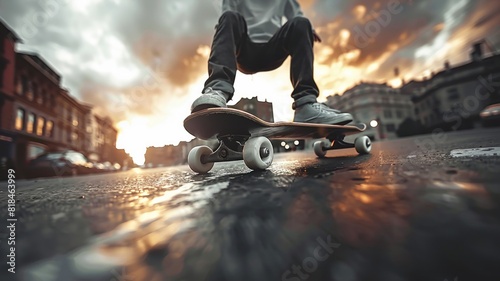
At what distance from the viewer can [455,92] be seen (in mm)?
30562

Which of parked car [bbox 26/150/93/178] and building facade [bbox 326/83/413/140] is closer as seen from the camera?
parked car [bbox 26/150/93/178]

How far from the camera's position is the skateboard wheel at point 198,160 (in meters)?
1.44

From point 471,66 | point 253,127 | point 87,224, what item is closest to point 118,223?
point 87,224

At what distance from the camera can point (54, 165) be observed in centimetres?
655

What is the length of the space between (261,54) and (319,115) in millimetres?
838

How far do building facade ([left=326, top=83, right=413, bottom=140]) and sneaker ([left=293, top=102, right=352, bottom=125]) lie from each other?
36.1 meters

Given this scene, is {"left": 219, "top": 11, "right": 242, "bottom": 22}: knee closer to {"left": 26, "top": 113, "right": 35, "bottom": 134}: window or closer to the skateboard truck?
the skateboard truck

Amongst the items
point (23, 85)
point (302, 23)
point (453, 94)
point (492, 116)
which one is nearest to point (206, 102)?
point (302, 23)

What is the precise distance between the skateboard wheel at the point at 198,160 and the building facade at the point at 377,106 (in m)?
36.8

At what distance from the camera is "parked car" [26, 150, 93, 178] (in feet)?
20.8

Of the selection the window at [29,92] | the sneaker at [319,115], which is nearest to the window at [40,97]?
the window at [29,92]

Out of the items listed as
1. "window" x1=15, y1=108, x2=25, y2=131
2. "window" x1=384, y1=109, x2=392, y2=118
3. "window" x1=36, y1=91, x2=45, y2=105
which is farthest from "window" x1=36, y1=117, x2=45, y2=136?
"window" x1=384, y1=109, x2=392, y2=118

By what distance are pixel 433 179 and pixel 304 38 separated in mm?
1602

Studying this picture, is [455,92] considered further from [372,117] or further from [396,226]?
[396,226]
